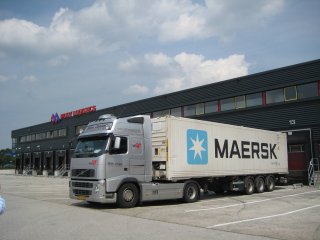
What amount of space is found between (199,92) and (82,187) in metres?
19.1

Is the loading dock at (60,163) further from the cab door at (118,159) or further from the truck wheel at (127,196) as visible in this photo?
the cab door at (118,159)

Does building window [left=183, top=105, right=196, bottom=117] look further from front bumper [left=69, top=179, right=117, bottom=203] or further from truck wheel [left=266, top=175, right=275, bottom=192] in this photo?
front bumper [left=69, top=179, right=117, bottom=203]

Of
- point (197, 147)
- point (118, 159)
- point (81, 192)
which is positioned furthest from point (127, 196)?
point (197, 147)

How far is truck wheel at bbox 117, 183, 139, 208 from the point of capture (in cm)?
1345

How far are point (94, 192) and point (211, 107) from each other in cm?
1870

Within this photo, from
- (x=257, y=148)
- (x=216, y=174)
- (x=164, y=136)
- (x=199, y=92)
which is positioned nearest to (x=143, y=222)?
(x=164, y=136)

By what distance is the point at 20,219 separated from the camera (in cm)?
1073

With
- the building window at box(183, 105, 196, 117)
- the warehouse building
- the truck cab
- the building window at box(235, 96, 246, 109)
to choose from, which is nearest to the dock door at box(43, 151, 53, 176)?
the warehouse building

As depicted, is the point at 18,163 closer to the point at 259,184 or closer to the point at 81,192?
the point at 259,184

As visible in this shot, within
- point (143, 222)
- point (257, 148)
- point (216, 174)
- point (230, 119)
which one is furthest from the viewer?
point (230, 119)

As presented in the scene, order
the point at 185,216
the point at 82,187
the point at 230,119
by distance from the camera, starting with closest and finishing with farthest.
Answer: the point at 185,216 → the point at 82,187 → the point at 230,119

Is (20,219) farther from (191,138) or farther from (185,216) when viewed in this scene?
(191,138)

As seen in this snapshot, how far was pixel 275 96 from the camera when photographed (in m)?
25.8

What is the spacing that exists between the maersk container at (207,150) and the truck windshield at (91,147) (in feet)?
7.97
